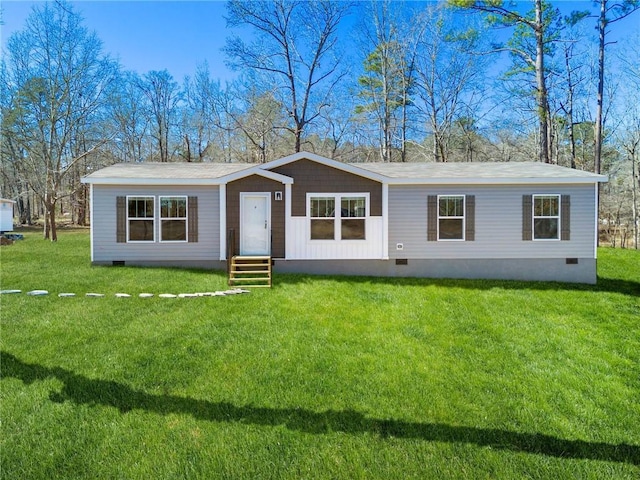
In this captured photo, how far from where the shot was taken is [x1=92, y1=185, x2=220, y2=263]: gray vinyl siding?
9734 millimetres

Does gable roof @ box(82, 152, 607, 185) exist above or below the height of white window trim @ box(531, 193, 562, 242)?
above

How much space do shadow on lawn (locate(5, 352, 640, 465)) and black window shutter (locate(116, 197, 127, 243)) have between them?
263 inches

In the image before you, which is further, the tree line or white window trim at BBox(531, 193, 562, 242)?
the tree line

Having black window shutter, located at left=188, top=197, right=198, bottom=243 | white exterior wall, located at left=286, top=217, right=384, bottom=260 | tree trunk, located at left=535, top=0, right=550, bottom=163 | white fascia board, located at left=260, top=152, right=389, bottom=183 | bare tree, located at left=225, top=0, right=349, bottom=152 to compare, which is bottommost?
white exterior wall, located at left=286, top=217, right=384, bottom=260

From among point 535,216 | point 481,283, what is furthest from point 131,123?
point 535,216

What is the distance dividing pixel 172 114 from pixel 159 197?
20455mm

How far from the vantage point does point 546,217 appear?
388 inches

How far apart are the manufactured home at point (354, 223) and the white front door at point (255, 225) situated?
0.09 feet

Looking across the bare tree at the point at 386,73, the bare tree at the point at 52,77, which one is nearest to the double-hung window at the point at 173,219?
the bare tree at the point at 52,77

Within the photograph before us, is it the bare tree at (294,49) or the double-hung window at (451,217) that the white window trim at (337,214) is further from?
the bare tree at (294,49)

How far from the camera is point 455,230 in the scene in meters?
9.95

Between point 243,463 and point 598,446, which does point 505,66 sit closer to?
point 598,446

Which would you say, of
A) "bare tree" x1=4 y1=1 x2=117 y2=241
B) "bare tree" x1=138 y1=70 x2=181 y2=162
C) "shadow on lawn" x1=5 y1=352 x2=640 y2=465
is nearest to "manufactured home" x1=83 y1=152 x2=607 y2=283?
"shadow on lawn" x1=5 y1=352 x2=640 y2=465

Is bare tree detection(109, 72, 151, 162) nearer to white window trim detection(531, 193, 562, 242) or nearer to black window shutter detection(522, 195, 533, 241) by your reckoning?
black window shutter detection(522, 195, 533, 241)
